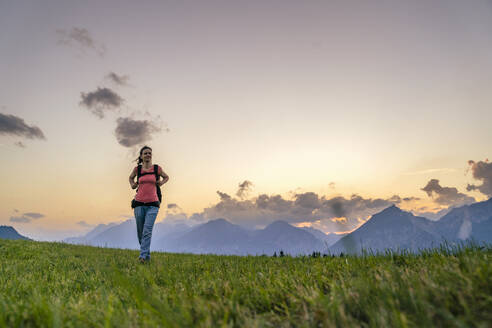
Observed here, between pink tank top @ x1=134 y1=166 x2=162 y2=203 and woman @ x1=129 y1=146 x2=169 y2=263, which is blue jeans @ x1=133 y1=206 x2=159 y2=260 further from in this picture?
pink tank top @ x1=134 y1=166 x2=162 y2=203

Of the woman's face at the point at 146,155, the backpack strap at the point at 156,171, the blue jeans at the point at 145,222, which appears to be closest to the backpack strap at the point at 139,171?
the woman's face at the point at 146,155

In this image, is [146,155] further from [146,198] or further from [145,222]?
[145,222]

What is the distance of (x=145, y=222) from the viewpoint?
421 inches

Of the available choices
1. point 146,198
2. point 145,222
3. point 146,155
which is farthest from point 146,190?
point 146,155

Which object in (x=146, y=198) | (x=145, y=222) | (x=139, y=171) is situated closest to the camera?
(x=145, y=222)

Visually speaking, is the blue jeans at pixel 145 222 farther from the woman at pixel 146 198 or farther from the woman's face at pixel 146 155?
the woman's face at pixel 146 155

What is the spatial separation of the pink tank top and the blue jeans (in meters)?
0.33

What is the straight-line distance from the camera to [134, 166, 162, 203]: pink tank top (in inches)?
428

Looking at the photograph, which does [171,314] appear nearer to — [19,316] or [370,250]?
[19,316]

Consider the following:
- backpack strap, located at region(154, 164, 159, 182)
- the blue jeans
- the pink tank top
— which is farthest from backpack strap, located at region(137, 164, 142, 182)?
the blue jeans

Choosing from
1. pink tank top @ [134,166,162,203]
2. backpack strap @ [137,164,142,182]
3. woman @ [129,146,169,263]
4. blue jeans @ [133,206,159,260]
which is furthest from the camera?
backpack strap @ [137,164,142,182]

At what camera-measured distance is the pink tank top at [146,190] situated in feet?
35.6

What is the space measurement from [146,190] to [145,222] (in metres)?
1.25

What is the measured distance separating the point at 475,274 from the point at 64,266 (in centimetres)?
1043
